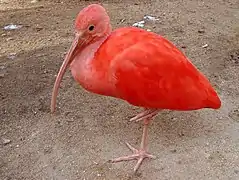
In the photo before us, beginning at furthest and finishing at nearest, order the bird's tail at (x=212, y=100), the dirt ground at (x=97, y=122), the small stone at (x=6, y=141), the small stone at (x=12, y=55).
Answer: the small stone at (x=12, y=55) → the small stone at (x=6, y=141) → the dirt ground at (x=97, y=122) → the bird's tail at (x=212, y=100)

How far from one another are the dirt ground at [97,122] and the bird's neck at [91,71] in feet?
1.69

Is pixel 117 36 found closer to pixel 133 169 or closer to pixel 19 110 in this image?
pixel 133 169

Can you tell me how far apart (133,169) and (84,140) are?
0.41m

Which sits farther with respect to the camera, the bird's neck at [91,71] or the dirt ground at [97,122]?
the dirt ground at [97,122]

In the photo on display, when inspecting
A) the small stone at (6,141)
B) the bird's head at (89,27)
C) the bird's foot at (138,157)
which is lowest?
the bird's foot at (138,157)

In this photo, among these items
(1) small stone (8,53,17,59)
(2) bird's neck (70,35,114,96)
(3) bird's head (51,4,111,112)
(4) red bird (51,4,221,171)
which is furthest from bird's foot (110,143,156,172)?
(1) small stone (8,53,17,59)

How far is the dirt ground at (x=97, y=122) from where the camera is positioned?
9.71ft

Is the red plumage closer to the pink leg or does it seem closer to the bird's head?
the bird's head

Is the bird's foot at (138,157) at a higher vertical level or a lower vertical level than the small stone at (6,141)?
lower

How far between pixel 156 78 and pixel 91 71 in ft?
1.20

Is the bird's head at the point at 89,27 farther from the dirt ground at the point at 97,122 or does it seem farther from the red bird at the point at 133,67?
the dirt ground at the point at 97,122

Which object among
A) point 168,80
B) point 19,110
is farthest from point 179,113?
point 19,110

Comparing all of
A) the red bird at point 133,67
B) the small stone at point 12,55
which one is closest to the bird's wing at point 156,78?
the red bird at point 133,67

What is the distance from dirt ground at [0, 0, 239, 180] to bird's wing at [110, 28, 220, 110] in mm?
427
